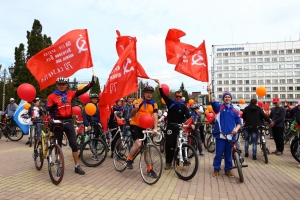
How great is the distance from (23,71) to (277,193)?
29876 mm

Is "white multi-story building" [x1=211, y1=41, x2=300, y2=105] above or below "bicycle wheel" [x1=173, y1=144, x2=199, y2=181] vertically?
above

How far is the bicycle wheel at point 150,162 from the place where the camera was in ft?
17.1

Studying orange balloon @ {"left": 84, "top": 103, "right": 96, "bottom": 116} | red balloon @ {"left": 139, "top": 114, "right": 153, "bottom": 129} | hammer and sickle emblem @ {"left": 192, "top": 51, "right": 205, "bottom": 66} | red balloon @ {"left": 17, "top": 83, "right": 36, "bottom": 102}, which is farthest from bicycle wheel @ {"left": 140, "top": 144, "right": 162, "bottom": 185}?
red balloon @ {"left": 17, "top": 83, "right": 36, "bottom": 102}

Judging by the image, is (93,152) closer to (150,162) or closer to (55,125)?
(55,125)

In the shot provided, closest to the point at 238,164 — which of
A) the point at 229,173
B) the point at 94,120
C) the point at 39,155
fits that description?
the point at 229,173

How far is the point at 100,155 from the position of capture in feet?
22.3

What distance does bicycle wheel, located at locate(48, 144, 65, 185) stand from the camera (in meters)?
5.08

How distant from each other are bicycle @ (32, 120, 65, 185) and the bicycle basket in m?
0.04

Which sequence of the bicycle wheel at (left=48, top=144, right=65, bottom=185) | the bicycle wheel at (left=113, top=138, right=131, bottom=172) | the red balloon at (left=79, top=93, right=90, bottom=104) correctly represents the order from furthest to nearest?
the red balloon at (left=79, top=93, right=90, bottom=104) < the bicycle wheel at (left=113, top=138, right=131, bottom=172) < the bicycle wheel at (left=48, top=144, right=65, bottom=185)

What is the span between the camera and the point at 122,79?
240 inches

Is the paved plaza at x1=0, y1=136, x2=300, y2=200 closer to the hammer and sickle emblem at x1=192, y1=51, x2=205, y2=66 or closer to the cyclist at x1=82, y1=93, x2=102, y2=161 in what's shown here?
the cyclist at x1=82, y1=93, x2=102, y2=161

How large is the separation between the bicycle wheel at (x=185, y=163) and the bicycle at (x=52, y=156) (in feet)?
7.92

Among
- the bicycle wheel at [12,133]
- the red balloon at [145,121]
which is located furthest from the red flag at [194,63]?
the bicycle wheel at [12,133]

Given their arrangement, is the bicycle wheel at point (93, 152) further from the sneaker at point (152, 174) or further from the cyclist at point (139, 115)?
the sneaker at point (152, 174)
